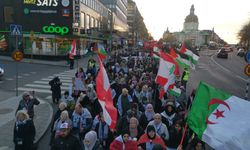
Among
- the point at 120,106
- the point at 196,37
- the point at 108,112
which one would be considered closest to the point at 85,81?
the point at 120,106

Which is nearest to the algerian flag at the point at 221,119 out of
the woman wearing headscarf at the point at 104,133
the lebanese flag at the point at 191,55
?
the woman wearing headscarf at the point at 104,133

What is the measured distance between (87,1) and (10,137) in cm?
4214

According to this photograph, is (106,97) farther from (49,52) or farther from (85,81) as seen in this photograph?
(49,52)

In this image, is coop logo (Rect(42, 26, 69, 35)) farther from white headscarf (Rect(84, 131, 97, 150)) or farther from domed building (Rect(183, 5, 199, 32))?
domed building (Rect(183, 5, 199, 32))

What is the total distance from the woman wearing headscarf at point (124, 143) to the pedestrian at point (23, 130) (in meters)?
2.17

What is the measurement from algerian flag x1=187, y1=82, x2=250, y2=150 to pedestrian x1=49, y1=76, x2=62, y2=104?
9661 millimetres

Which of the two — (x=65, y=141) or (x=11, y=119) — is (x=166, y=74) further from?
(x=11, y=119)

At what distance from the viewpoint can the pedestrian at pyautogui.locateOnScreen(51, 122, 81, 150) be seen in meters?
5.58

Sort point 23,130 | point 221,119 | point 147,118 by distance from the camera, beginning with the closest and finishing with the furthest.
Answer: point 221,119 < point 23,130 < point 147,118

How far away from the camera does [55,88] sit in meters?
13.8

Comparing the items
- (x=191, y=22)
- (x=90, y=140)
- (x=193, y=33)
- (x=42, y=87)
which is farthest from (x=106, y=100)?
(x=191, y=22)

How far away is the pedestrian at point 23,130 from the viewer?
677 cm

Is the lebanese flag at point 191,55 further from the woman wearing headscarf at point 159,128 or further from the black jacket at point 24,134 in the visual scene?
the black jacket at point 24,134

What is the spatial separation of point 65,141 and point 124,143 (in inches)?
42.7
